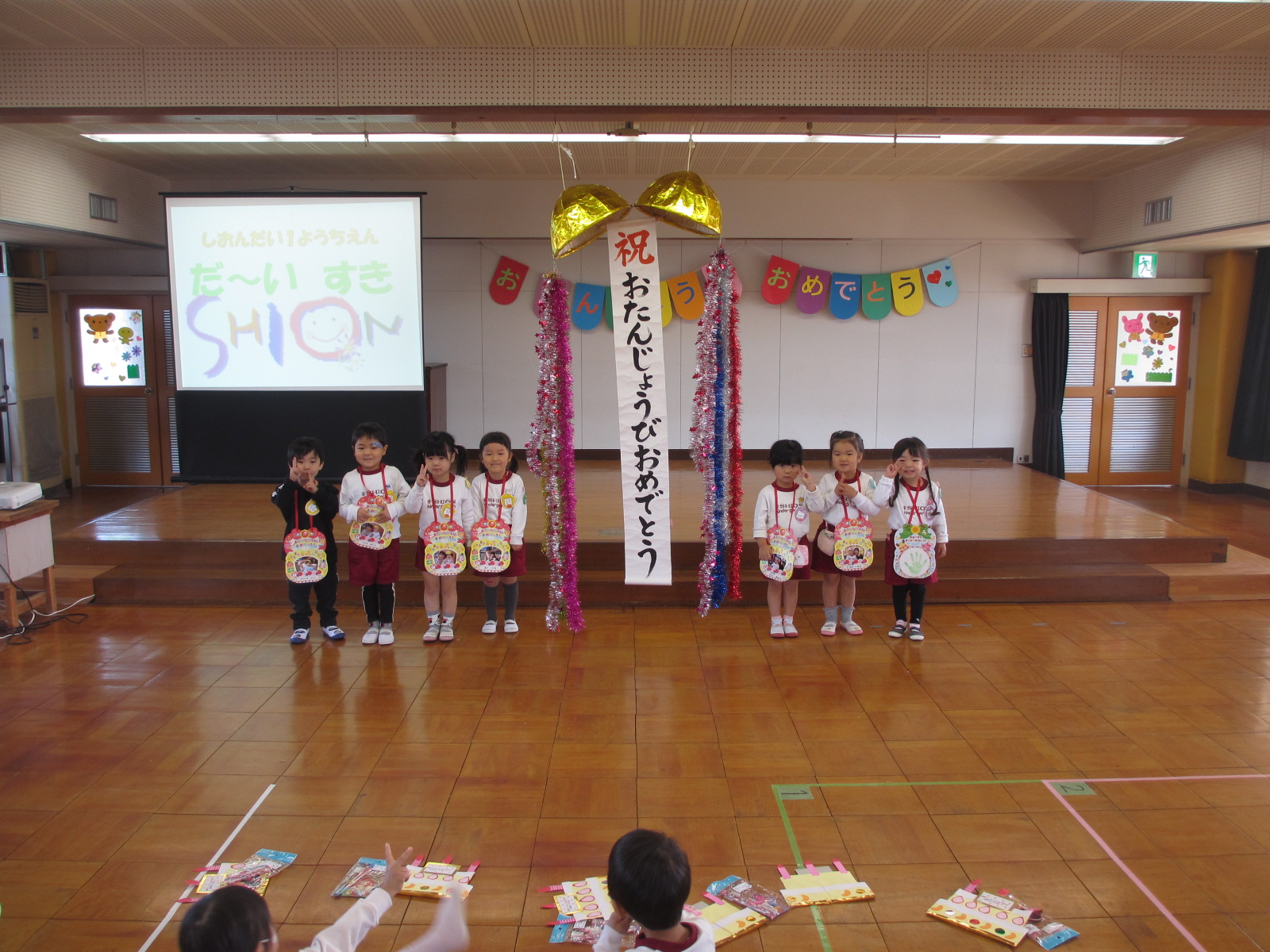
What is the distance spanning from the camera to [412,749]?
12.6 ft

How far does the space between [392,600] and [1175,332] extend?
27.2 ft

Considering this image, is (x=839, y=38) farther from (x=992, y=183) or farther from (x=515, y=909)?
(x=992, y=183)

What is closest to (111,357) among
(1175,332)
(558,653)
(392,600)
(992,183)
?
(392,600)

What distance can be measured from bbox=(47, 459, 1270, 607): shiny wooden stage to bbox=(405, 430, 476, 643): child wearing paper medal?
846mm

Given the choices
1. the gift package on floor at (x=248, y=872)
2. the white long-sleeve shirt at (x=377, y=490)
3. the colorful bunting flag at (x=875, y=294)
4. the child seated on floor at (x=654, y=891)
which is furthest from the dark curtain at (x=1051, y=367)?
the child seated on floor at (x=654, y=891)

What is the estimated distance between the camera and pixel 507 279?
9414mm

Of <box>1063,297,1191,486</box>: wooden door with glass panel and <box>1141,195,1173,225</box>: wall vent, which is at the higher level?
<box>1141,195,1173,225</box>: wall vent

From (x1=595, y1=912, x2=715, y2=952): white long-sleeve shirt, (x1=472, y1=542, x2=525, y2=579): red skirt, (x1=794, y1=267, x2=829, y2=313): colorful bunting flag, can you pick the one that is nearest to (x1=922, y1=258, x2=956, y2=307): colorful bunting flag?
(x1=794, y1=267, x2=829, y2=313): colorful bunting flag

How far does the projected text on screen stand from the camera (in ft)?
22.9

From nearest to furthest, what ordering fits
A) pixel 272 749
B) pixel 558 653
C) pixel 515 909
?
pixel 515 909 → pixel 272 749 → pixel 558 653

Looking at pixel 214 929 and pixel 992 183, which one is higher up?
pixel 992 183

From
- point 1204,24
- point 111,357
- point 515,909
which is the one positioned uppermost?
point 1204,24

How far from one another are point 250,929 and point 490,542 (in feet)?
11.1

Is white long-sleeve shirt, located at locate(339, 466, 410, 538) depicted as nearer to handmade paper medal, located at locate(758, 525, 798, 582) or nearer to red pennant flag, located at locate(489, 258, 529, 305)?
handmade paper medal, located at locate(758, 525, 798, 582)
